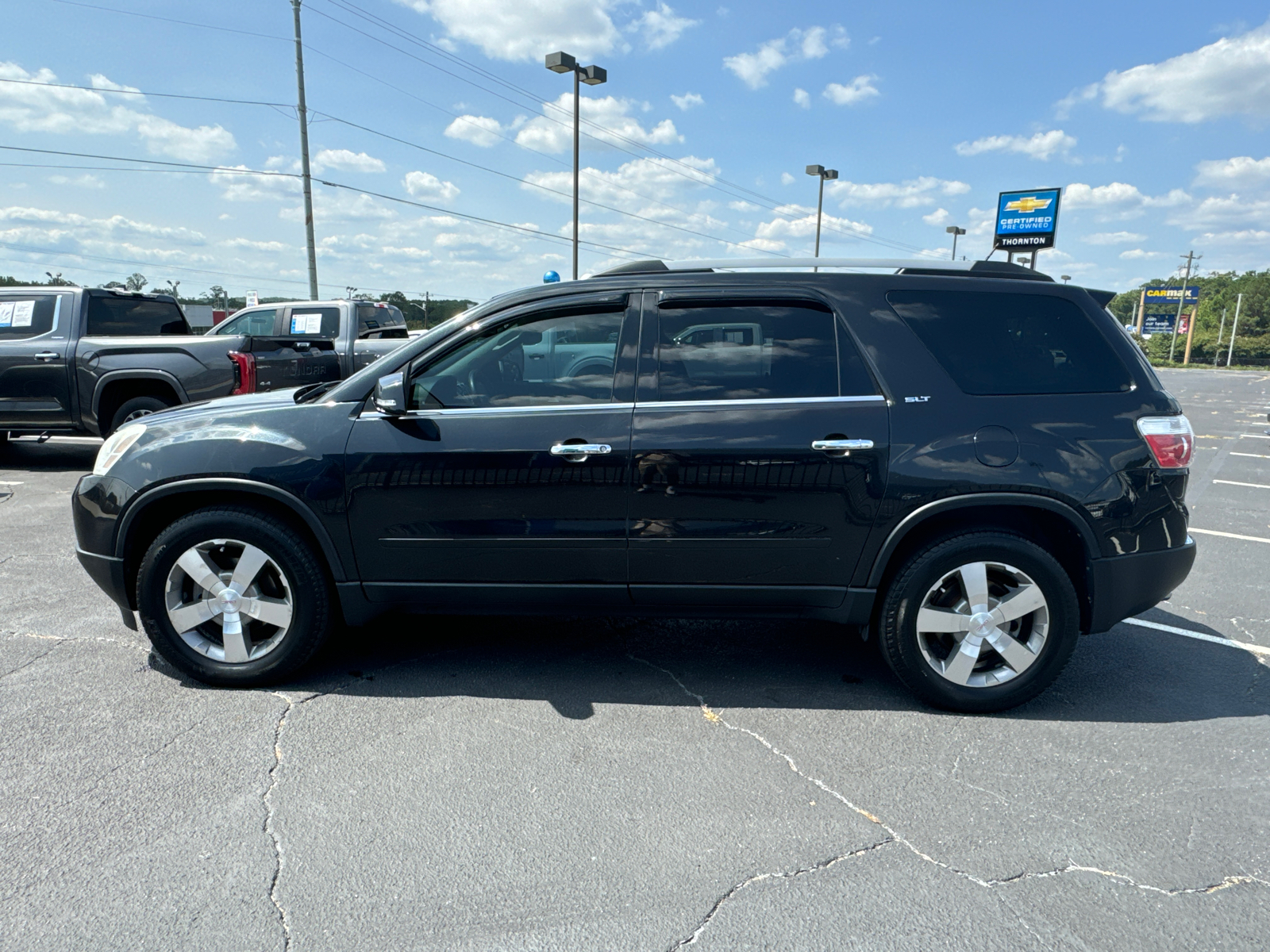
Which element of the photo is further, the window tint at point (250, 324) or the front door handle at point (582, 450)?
the window tint at point (250, 324)

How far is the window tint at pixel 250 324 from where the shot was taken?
11.7 meters

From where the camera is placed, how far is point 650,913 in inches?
90.0

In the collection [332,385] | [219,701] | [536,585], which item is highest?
[332,385]

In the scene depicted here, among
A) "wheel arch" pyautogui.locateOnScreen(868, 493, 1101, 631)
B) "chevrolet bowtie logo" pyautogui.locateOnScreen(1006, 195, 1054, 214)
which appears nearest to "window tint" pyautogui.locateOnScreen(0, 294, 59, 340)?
"wheel arch" pyautogui.locateOnScreen(868, 493, 1101, 631)

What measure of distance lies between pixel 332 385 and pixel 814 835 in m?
2.78

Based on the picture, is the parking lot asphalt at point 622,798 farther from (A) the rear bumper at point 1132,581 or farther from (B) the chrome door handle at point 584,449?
(B) the chrome door handle at point 584,449

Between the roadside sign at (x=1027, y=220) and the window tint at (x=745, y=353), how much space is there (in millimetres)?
37531

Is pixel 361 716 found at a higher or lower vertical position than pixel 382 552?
lower

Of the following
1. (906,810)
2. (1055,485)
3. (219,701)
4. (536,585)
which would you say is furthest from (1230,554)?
(219,701)

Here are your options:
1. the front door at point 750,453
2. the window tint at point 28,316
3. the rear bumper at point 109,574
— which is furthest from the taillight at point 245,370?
the front door at point 750,453

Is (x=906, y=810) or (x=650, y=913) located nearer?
(x=650, y=913)

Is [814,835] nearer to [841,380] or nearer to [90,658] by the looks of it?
[841,380]

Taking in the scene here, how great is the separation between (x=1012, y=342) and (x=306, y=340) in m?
8.37

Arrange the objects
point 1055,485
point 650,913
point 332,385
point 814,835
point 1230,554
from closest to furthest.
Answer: point 650,913, point 814,835, point 1055,485, point 332,385, point 1230,554
